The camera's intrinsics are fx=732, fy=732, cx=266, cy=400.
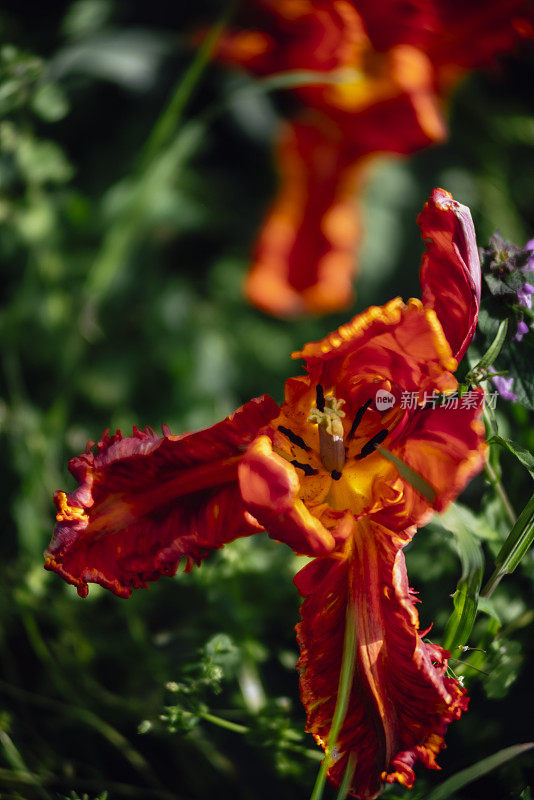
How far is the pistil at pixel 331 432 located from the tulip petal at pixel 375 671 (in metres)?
0.13

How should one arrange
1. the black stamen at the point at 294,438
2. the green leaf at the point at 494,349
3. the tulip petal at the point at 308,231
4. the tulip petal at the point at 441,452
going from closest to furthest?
the tulip petal at the point at 441,452, the green leaf at the point at 494,349, the black stamen at the point at 294,438, the tulip petal at the point at 308,231

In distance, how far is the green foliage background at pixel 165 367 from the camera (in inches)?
38.9

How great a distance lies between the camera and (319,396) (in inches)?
35.5

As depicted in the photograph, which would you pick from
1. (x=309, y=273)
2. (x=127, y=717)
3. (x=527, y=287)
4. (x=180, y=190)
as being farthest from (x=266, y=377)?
(x=527, y=287)

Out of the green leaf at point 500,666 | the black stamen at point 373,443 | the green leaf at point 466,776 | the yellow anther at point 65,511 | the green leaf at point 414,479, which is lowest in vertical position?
the green leaf at point 500,666

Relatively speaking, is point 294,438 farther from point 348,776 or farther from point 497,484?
point 348,776

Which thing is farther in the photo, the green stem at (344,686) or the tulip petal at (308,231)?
the tulip petal at (308,231)

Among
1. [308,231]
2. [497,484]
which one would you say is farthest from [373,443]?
[308,231]

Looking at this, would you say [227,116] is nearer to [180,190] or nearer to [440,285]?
[180,190]

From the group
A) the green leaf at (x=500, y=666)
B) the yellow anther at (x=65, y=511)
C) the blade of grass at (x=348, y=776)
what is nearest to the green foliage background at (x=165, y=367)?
the green leaf at (x=500, y=666)

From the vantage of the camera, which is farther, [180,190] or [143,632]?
[180,190]

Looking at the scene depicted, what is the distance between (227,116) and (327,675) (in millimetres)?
1435

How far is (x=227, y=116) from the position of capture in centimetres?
179

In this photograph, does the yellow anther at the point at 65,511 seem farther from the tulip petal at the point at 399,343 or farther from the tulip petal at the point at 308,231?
the tulip petal at the point at 308,231
